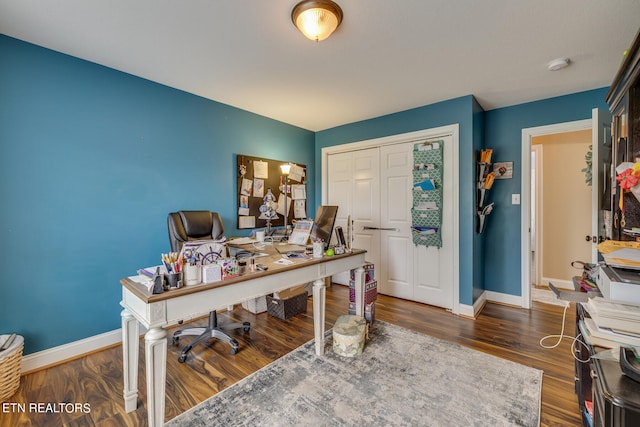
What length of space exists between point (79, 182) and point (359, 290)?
100 inches

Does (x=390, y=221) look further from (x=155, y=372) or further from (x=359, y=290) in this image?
(x=155, y=372)

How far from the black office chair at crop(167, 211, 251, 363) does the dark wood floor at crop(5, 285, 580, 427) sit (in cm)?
9

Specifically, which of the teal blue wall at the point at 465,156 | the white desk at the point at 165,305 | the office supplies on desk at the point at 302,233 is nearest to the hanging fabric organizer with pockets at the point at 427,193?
the teal blue wall at the point at 465,156

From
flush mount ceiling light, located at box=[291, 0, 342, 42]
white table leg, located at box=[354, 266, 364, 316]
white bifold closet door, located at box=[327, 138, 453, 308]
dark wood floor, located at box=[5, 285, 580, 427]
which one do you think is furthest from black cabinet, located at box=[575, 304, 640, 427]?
white bifold closet door, located at box=[327, 138, 453, 308]

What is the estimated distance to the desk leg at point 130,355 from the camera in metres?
1.51

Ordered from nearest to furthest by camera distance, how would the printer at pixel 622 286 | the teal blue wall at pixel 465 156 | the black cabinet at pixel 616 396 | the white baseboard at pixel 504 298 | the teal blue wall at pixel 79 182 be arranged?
the black cabinet at pixel 616 396 < the printer at pixel 622 286 < the teal blue wall at pixel 79 182 < the teal blue wall at pixel 465 156 < the white baseboard at pixel 504 298

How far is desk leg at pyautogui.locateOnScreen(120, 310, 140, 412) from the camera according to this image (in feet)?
4.96

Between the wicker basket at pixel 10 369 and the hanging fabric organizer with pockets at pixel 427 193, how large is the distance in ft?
11.9

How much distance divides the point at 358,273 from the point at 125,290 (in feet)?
5.66

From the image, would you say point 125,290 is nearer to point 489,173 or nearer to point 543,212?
point 489,173

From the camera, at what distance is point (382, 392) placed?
1.74 metres

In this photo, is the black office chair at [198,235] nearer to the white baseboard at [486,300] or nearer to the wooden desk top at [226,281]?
the wooden desk top at [226,281]

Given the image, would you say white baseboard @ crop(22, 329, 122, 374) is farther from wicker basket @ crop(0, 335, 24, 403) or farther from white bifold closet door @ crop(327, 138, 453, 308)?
white bifold closet door @ crop(327, 138, 453, 308)

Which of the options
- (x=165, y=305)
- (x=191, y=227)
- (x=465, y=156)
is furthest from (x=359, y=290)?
(x=465, y=156)
